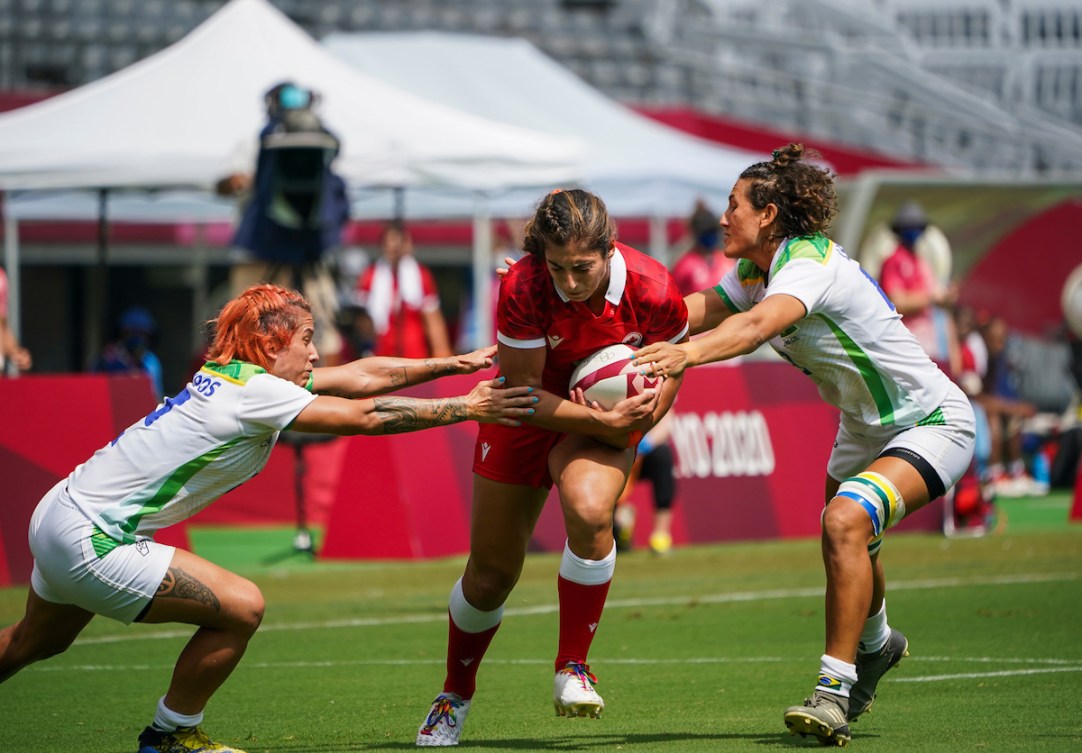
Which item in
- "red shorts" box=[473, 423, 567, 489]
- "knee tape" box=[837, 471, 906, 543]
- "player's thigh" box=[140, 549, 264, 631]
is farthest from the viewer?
"red shorts" box=[473, 423, 567, 489]

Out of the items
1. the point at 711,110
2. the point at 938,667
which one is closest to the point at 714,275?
the point at 938,667

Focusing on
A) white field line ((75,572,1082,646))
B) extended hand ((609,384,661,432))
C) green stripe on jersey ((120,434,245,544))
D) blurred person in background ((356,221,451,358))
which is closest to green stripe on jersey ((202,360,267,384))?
green stripe on jersey ((120,434,245,544))

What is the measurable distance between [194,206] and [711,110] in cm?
1012

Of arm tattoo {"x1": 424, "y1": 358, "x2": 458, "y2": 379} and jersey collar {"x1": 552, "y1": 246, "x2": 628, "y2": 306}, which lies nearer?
jersey collar {"x1": 552, "y1": 246, "x2": 628, "y2": 306}

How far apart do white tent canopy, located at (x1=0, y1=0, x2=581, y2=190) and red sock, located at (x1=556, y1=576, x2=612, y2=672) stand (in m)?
9.29

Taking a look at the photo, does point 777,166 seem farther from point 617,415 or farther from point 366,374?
point 366,374

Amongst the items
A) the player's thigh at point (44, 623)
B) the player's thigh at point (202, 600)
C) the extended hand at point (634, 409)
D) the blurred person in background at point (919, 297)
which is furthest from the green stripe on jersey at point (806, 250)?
the blurred person in background at point (919, 297)

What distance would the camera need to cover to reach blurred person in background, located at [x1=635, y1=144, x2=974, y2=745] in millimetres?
5934

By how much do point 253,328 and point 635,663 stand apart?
130 inches

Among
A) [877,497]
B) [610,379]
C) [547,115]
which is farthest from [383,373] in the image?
[547,115]

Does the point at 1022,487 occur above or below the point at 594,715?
below

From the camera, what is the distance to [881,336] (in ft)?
20.7

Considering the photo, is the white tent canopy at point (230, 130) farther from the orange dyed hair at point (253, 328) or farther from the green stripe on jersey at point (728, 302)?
the orange dyed hair at point (253, 328)

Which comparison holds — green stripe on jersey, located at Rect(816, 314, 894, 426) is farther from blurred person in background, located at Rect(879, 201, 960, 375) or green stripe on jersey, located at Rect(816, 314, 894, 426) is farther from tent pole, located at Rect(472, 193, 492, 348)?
tent pole, located at Rect(472, 193, 492, 348)
